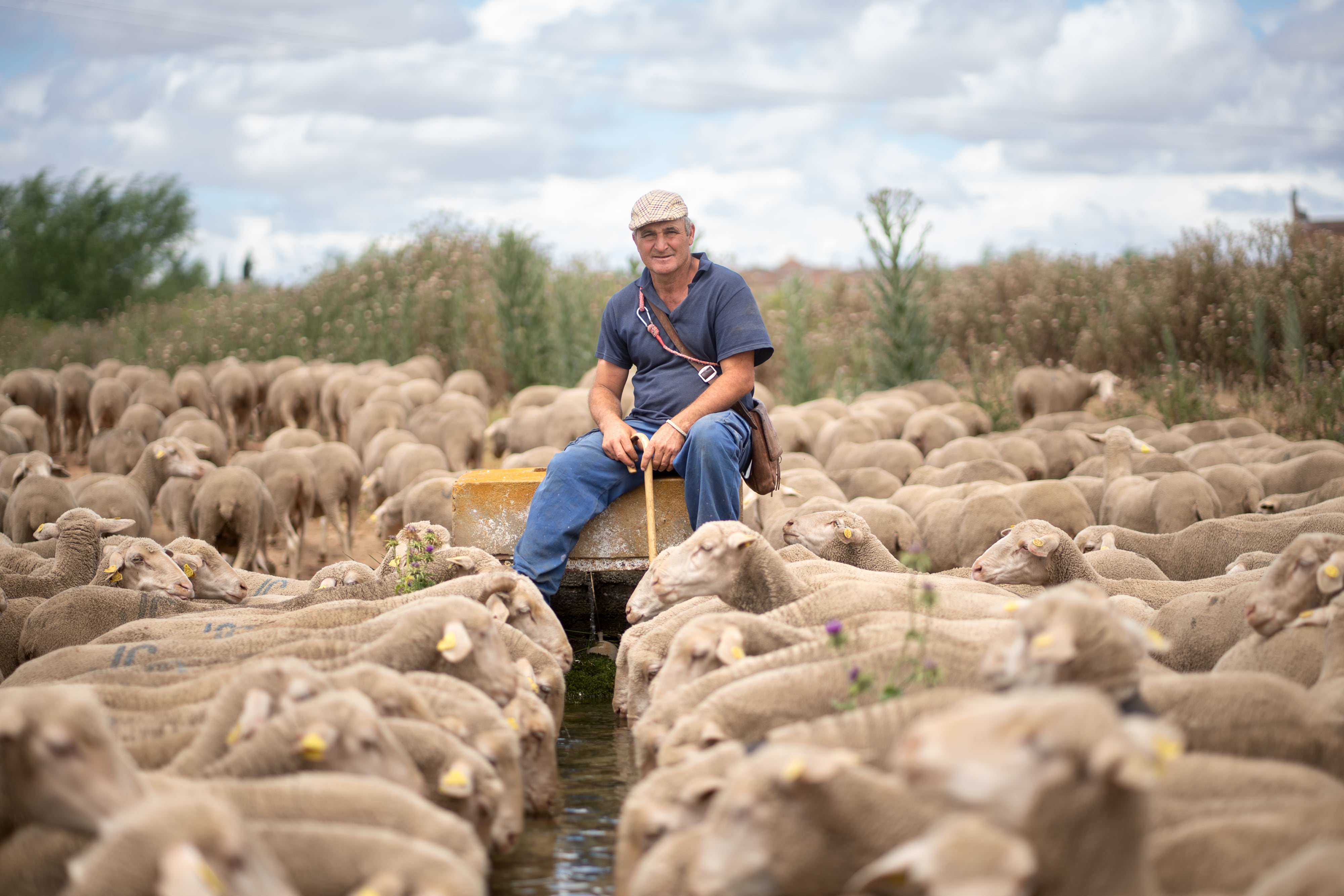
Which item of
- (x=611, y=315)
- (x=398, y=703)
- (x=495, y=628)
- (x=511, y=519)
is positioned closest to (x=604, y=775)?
(x=495, y=628)

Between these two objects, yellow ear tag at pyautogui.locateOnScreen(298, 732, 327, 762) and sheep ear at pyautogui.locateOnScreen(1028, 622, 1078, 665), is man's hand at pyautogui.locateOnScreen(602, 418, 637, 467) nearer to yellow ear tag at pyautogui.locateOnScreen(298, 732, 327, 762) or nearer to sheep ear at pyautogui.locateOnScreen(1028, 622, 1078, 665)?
yellow ear tag at pyautogui.locateOnScreen(298, 732, 327, 762)

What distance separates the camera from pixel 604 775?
17.7ft

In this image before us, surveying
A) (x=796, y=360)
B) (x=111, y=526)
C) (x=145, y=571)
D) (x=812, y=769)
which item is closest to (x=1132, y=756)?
(x=812, y=769)

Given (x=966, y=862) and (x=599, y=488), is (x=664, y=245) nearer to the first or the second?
(x=599, y=488)

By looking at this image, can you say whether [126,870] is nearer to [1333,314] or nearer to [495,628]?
[495,628]

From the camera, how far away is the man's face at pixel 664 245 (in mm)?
6961

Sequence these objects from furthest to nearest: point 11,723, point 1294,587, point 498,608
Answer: point 498,608 → point 1294,587 → point 11,723

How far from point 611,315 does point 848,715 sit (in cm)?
424

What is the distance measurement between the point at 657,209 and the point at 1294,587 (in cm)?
385

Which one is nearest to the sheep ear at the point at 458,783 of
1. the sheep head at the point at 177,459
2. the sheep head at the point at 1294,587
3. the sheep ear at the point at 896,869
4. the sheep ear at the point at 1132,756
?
the sheep ear at the point at 896,869

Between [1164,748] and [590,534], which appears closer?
[1164,748]

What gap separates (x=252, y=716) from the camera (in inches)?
149

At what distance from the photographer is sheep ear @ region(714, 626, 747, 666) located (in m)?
4.65

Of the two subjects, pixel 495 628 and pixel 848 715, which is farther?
pixel 495 628
